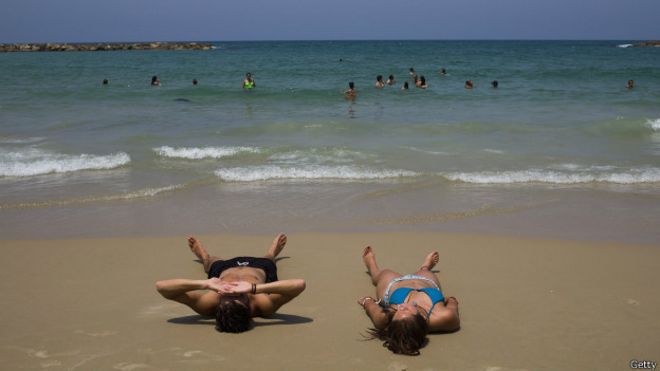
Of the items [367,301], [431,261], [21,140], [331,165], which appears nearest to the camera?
[367,301]

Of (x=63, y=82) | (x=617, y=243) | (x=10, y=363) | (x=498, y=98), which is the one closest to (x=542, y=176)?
(x=617, y=243)

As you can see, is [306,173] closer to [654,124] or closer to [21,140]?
[21,140]

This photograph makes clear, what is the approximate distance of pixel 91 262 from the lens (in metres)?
5.43

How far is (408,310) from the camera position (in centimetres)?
390

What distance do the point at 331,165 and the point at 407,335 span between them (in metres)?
6.14

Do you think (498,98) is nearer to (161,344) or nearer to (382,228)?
(382,228)

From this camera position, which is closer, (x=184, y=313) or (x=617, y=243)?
(x=184, y=313)

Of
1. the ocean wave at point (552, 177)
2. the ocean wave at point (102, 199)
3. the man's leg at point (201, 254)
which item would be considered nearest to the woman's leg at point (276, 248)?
the man's leg at point (201, 254)

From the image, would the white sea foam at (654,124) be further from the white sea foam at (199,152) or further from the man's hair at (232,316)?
the man's hair at (232,316)

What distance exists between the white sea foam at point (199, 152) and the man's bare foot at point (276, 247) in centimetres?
533

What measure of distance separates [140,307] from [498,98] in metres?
17.3

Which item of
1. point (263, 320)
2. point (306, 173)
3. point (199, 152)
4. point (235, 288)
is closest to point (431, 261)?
point (263, 320)

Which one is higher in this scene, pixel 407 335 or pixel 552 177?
pixel 552 177

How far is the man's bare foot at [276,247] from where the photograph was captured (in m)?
5.39
